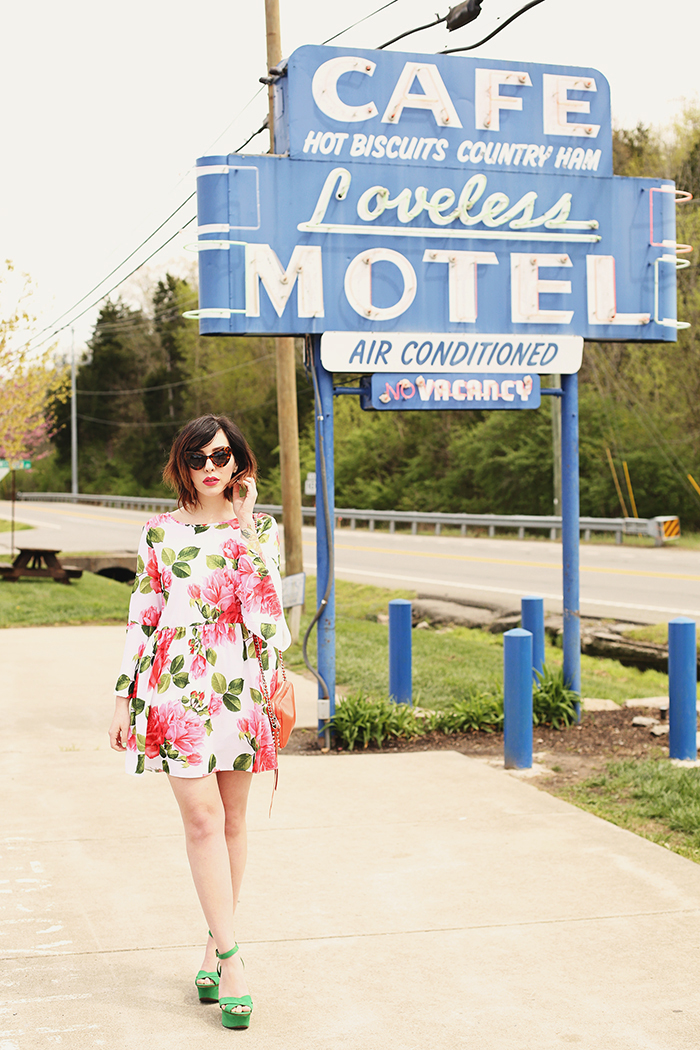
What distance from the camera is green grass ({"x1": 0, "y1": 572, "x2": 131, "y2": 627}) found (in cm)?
1409

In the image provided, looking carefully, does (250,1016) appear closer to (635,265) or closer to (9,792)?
(9,792)

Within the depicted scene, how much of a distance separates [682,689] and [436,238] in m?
3.30

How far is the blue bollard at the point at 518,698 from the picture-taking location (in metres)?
6.82

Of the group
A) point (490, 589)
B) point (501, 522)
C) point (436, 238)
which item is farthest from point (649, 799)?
point (501, 522)

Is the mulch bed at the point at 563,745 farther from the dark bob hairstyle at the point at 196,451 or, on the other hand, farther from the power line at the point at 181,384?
the power line at the point at 181,384

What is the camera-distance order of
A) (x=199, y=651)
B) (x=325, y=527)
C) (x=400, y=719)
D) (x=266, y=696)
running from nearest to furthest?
(x=199, y=651), (x=266, y=696), (x=325, y=527), (x=400, y=719)

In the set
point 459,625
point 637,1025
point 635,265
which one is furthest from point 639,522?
point 637,1025

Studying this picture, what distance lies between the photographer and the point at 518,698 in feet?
22.5

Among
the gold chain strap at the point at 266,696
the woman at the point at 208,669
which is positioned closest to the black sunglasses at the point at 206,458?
the woman at the point at 208,669

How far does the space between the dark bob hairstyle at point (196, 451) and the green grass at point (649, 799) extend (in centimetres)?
292

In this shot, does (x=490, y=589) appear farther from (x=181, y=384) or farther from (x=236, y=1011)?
(x=181, y=384)

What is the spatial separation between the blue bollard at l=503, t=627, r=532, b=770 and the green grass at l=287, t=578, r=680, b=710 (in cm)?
140

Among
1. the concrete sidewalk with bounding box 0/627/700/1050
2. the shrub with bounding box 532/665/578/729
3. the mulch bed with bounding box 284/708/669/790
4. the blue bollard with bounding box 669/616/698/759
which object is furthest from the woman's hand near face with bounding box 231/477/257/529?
the shrub with bounding box 532/665/578/729

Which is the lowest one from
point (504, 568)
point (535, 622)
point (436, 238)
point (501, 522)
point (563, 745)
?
point (563, 745)
